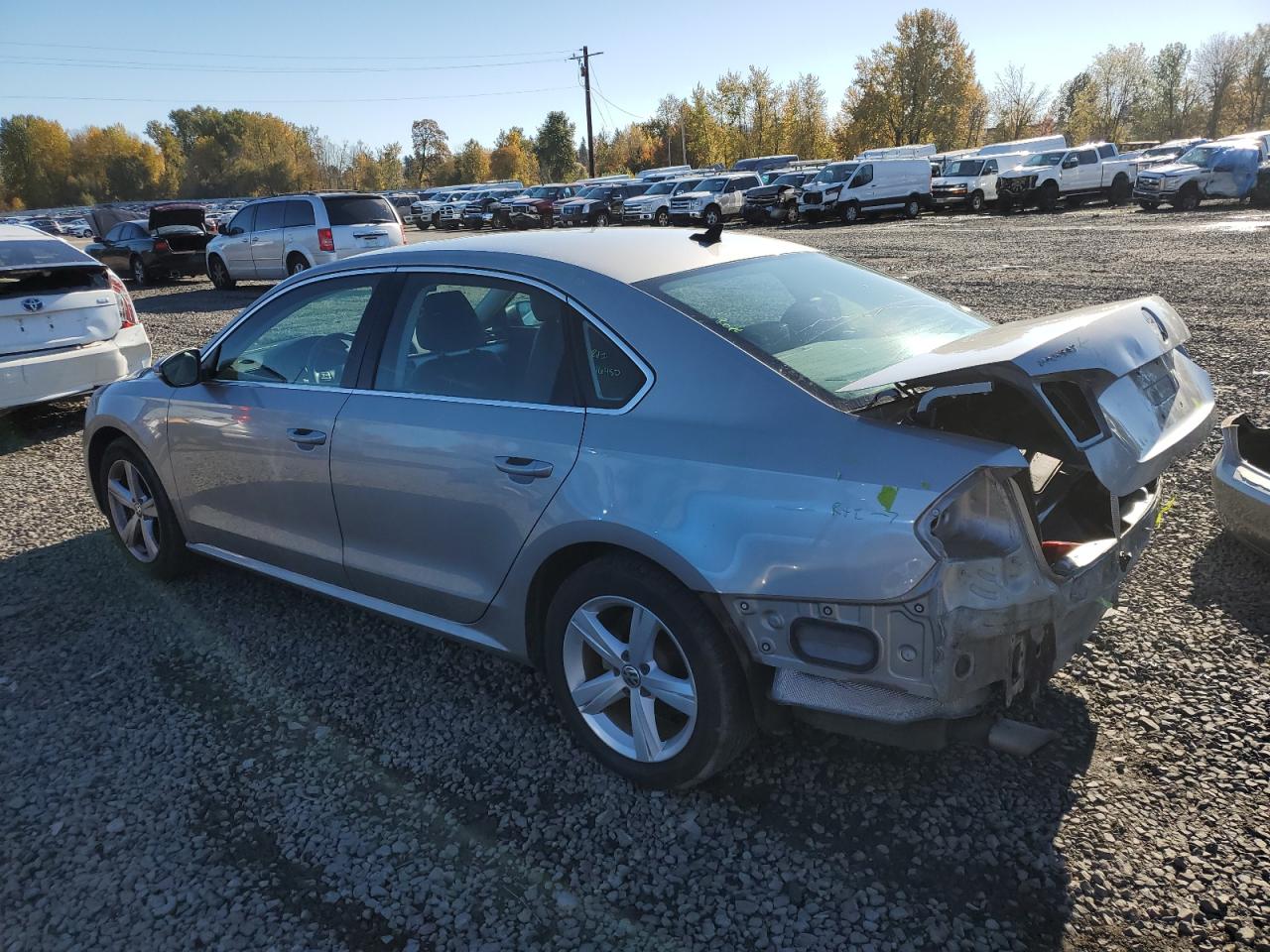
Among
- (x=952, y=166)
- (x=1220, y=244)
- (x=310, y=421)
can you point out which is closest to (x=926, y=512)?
(x=310, y=421)

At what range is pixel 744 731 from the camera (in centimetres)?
252

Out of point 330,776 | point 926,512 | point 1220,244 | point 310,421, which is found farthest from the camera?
point 1220,244

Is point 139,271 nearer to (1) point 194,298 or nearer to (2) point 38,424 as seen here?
(1) point 194,298

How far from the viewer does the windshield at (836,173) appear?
98.6 ft

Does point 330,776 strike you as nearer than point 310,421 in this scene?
Yes

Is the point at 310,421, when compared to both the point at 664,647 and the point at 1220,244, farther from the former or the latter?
the point at 1220,244

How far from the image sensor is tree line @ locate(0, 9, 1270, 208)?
70.2 metres

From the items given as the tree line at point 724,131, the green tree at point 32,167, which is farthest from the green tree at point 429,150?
the green tree at point 32,167

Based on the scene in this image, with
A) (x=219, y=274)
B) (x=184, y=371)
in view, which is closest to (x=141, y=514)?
(x=184, y=371)

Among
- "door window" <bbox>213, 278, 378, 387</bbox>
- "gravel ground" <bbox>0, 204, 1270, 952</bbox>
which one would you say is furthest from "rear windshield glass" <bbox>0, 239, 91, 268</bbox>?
"door window" <bbox>213, 278, 378, 387</bbox>

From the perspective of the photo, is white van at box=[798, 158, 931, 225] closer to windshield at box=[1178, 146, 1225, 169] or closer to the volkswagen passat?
windshield at box=[1178, 146, 1225, 169]

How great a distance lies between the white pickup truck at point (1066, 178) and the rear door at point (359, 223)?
21718 millimetres

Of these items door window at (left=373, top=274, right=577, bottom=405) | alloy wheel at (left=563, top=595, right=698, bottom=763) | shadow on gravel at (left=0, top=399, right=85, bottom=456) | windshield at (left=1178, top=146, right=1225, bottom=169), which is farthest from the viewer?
windshield at (left=1178, top=146, right=1225, bottom=169)

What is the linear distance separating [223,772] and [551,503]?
1.45m
